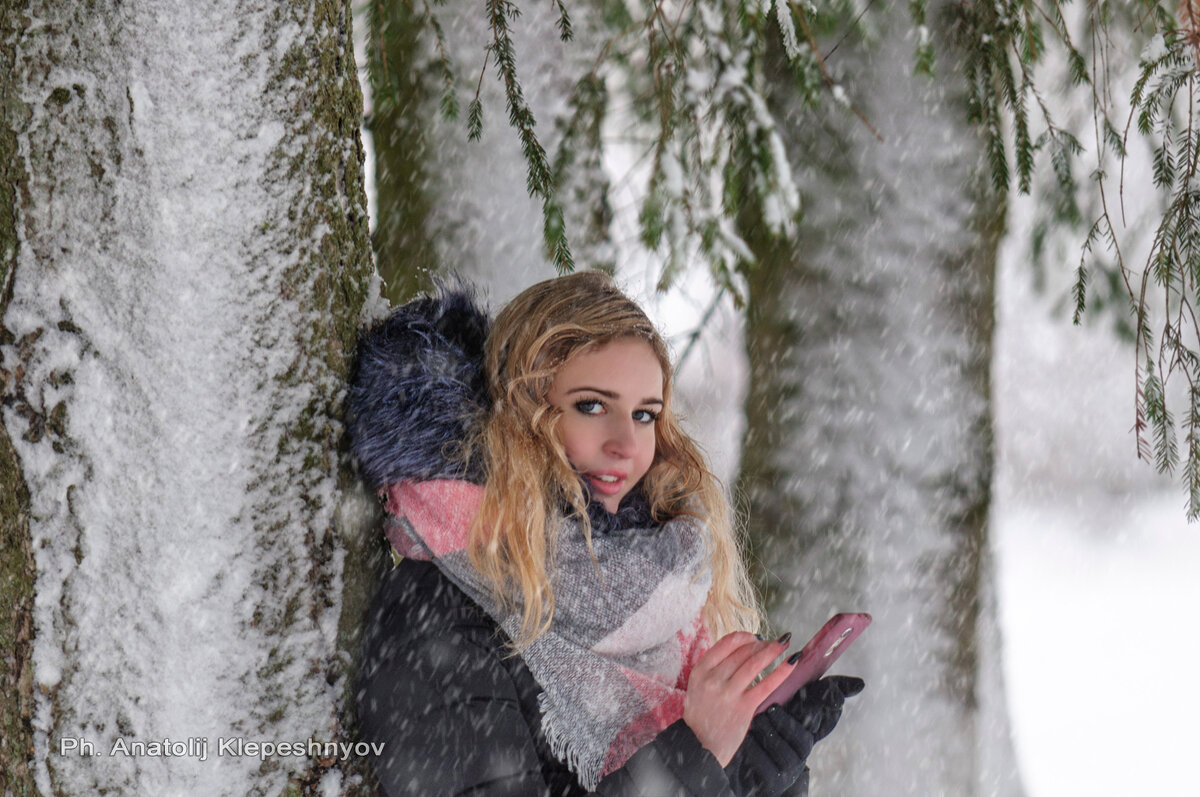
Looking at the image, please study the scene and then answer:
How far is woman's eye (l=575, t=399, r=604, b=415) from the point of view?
1.66 meters

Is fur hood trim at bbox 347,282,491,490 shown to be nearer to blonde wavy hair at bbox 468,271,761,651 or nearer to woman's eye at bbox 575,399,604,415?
blonde wavy hair at bbox 468,271,761,651

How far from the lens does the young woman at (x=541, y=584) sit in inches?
54.4

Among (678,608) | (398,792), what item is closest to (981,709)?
(678,608)

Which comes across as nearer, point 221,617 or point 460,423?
point 221,617

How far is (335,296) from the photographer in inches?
56.8

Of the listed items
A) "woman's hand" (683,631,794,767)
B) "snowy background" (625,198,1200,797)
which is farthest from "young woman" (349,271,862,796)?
"snowy background" (625,198,1200,797)

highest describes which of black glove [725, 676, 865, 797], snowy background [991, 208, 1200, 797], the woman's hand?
the woman's hand

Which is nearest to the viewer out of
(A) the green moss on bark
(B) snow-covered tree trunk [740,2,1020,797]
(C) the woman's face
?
(A) the green moss on bark

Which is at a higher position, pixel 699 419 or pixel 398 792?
pixel 699 419

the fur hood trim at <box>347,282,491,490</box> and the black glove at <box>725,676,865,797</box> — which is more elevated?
the fur hood trim at <box>347,282,491,490</box>

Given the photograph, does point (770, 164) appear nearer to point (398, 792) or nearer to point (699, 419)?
point (699, 419)

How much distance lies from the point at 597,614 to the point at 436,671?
30cm

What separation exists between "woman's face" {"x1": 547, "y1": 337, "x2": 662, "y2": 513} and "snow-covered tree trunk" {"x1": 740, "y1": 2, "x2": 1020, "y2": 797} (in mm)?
1161

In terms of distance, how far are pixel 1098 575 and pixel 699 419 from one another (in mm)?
8164
